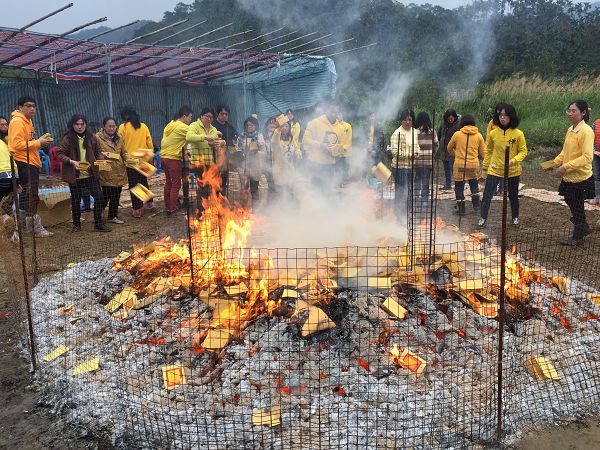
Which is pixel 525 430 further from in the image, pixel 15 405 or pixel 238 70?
pixel 238 70

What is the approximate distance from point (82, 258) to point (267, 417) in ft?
15.7

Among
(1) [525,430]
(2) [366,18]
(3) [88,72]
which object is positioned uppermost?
(2) [366,18]

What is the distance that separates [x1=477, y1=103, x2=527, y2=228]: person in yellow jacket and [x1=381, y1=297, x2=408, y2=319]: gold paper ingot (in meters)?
4.09

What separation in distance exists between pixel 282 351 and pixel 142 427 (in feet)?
3.98

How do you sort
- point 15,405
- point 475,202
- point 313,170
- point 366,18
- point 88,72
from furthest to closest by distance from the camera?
point 366,18, point 88,72, point 313,170, point 475,202, point 15,405

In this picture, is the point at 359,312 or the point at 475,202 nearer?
the point at 359,312

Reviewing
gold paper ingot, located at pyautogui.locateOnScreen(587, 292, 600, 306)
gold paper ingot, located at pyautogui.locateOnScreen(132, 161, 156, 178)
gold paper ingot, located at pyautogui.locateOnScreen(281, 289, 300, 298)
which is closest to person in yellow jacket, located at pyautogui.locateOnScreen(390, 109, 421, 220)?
gold paper ingot, located at pyautogui.locateOnScreen(587, 292, 600, 306)

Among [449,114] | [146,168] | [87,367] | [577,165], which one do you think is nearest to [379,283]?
[87,367]

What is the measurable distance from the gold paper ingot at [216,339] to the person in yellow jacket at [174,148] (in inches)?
200

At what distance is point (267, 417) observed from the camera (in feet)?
11.0

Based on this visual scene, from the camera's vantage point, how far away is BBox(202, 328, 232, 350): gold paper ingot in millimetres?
4086

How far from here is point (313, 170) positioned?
10945 millimetres

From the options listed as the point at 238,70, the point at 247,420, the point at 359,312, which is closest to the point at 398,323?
the point at 359,312

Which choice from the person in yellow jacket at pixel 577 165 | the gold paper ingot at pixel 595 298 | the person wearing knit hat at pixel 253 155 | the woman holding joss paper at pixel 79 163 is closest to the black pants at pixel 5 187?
the woman holding joss paper at pixel 79 163
